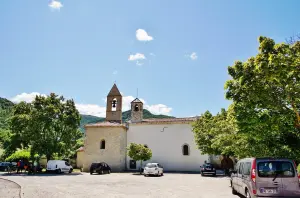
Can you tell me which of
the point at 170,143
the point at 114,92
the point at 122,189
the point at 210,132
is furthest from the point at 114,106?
the point at 122,189

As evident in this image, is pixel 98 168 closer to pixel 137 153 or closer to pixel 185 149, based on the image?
pixel 137 153

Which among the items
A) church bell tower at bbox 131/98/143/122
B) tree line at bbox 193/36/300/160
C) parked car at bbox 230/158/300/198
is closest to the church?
church bell tower at bbox 131/98/143/122

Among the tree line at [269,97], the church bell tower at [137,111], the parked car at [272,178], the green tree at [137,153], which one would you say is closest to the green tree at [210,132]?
the green tree at [137,153]

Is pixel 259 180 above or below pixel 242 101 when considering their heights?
below

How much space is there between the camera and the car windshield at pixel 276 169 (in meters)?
8.59

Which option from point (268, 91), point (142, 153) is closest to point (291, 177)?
point (268, 91)

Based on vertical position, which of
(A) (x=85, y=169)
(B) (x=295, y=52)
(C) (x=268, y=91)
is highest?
(B) (x=295, y=52)

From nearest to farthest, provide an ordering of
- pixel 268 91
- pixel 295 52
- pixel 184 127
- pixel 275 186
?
pixel 275 186
pixel 295 52
pixel 268 91
pixel 184 127

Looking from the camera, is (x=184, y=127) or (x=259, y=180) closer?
(x=259, y=180)

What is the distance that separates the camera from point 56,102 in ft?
98.1

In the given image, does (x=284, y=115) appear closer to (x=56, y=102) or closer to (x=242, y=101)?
(x=242, y=101)

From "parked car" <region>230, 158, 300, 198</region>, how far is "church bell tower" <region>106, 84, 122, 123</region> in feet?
101

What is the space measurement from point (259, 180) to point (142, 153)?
73.0 feet

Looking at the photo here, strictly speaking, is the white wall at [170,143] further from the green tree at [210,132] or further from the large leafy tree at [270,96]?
the large leafy tree at [270,96]
